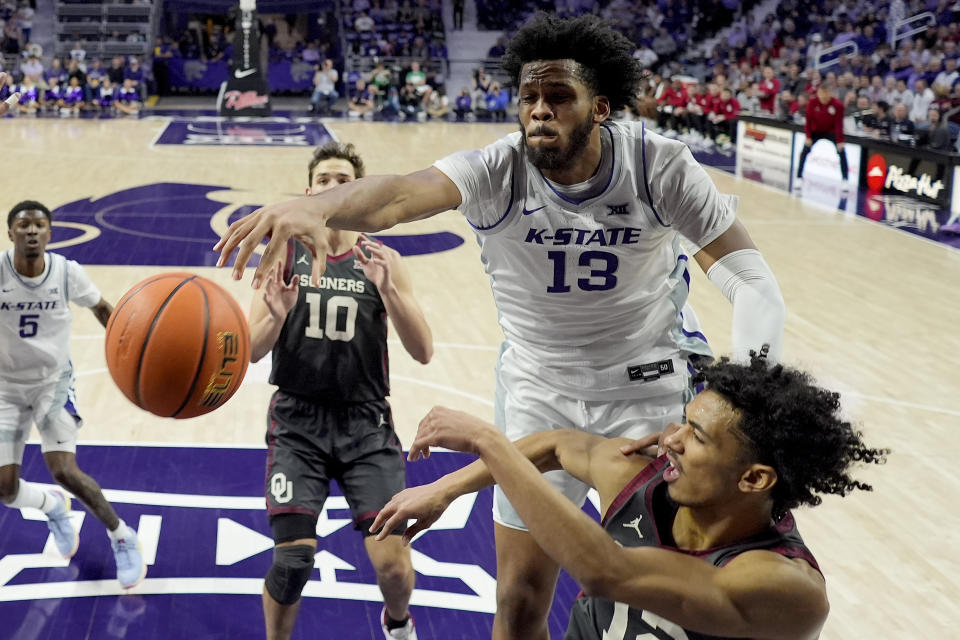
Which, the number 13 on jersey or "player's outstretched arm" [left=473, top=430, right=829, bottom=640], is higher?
the number 13 on jersey

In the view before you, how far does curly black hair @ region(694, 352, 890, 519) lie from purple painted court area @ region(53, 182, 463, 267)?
8.68 m

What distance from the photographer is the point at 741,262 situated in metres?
3.26

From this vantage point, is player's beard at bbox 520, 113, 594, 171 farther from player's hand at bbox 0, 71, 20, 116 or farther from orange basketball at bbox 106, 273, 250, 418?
player's hand at bbox 0, 71, 20, 116

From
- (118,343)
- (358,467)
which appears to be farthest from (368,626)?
(118,343)

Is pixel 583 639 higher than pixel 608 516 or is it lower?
lower

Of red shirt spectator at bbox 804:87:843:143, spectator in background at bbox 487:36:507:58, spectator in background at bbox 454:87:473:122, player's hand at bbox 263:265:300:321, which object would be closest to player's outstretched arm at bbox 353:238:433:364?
player's hand at bbox 263:265:300:321

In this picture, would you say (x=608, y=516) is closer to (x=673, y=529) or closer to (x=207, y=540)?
(x=673, y=529)

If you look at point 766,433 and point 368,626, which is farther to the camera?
point 368,626

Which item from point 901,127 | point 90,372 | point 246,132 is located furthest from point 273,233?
point 246,132

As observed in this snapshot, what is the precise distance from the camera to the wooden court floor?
5.06 metres

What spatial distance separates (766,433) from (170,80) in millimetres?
31128

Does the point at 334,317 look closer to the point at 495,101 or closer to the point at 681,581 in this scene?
the point at 681,581

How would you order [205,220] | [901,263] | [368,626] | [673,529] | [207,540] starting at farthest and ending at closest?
[205,220]
[901,263]
[207,540]
[368,626]
[673,529]

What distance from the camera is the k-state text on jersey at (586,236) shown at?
129 inches
